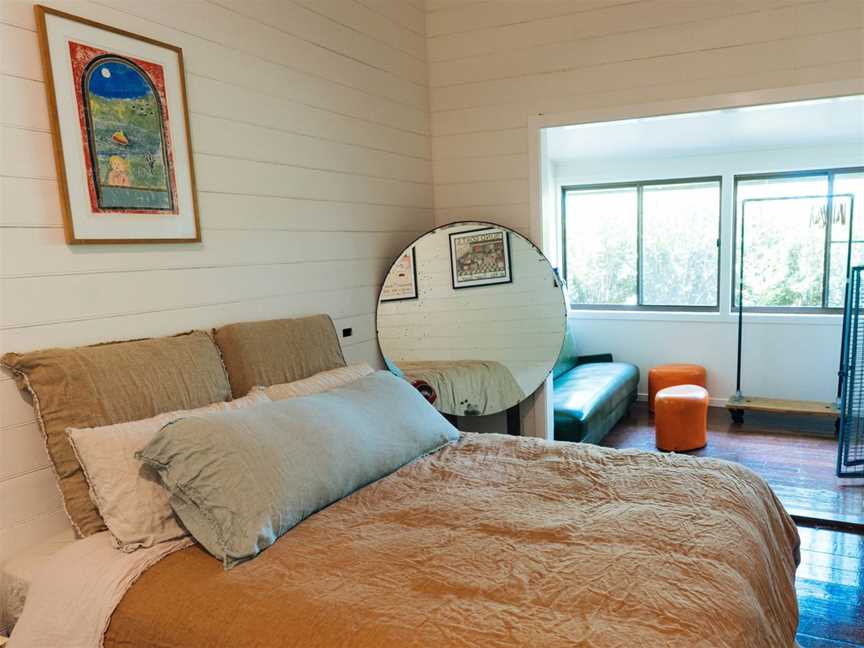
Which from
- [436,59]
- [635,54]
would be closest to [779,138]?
[635,54]

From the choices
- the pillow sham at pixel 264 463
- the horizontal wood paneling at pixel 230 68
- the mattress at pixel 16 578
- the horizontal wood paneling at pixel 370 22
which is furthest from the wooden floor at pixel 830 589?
the horizontal wood paneling at pixel 370 22

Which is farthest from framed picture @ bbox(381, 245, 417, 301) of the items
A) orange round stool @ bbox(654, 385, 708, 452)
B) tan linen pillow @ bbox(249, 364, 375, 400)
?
orange round stool @ bbox(654, 385, 708, 452)

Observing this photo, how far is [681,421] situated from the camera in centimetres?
442

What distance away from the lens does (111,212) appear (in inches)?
74.9

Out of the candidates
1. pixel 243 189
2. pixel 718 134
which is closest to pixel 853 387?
pixel 718 134

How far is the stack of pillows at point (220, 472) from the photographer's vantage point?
5.22 feet

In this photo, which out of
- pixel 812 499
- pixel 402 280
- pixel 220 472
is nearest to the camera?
pixel 220 472

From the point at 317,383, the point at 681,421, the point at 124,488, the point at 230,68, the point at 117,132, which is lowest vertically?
the point at 681,421

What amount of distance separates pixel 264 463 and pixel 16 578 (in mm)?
687

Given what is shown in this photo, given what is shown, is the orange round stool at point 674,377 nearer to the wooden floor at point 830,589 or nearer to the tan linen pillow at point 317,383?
the wooden floor at point 830,589

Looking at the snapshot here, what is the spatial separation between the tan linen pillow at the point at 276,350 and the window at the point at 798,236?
4.01 m

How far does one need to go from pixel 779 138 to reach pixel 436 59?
2767mm

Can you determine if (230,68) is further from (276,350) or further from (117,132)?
(276,350)

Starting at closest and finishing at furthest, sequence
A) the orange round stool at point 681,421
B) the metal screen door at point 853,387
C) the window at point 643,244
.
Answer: the metal screen door at point 853,387, the orange round stool at point 681,421, the window at point 643,244
